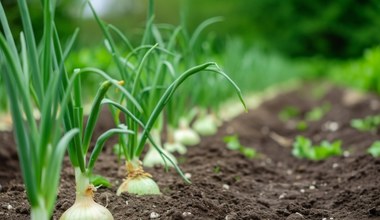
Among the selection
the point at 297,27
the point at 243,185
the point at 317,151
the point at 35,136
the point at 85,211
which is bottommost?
the point at 85,211

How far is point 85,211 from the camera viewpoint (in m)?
1.71

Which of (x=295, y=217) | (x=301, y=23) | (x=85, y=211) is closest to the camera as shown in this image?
(x=85, y=211)

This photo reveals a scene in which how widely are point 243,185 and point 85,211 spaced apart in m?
1.17

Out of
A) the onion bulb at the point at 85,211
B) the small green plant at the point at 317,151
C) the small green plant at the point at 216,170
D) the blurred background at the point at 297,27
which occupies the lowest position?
the onion bulb at the point at 85,211

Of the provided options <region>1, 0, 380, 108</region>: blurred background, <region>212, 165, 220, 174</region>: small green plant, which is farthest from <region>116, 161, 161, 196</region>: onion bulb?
<region>1, 0, 380, 108</region>: blurred background

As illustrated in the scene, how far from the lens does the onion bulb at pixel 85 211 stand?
169 centimetres

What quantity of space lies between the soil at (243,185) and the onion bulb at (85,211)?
162 millimetres

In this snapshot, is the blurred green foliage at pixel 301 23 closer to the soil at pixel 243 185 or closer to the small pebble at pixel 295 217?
the soil at pixel 243 185

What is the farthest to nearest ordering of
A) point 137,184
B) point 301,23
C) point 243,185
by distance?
point 301,23
point 243,185
point 137,184

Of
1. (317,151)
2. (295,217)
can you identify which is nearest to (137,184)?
(295,217)

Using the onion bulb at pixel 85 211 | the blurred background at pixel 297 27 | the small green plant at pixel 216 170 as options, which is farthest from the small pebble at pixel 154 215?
the blurred background at pixel 297 27

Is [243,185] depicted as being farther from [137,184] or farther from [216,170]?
[137,184]

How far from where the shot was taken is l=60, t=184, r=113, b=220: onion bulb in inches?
66.5

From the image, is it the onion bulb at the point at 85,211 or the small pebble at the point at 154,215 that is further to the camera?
the small pebble at the point at 154,215
